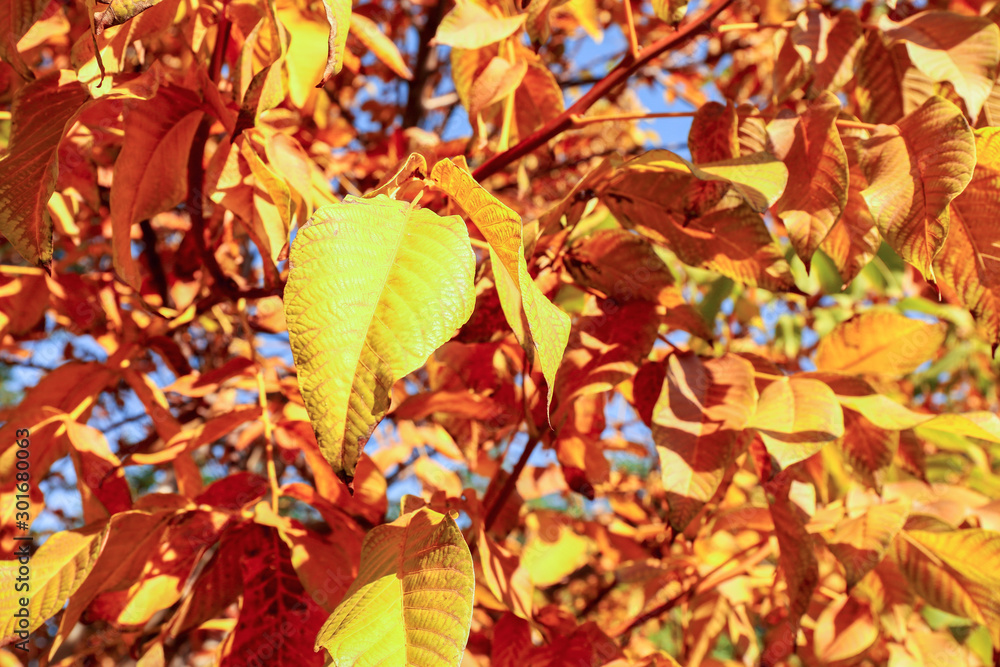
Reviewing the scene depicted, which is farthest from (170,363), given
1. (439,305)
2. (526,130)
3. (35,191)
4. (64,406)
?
(439,305)

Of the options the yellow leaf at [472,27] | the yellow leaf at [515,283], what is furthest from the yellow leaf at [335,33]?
the yellow leaf at [472,27]

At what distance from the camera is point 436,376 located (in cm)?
122

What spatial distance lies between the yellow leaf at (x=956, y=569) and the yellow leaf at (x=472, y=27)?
800 mm

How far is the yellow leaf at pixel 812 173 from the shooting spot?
0.70m

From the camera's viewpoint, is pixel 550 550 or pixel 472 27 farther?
pixel 550 550

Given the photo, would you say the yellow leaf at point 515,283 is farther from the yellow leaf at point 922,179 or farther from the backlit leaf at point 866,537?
the backlit leaf at point 866,537

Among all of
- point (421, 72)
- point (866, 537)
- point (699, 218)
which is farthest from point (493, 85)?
point (421, 72)

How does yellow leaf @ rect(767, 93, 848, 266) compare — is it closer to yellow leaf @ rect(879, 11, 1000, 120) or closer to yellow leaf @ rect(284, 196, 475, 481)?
yellow leaf @ rect(879, 11, 1000, 120)

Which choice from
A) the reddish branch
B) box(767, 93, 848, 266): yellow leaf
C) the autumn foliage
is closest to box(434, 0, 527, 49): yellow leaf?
the autumn foliage

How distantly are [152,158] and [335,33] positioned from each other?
32 centimetres

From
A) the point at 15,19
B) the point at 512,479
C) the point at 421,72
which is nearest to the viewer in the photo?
the point at 15,19

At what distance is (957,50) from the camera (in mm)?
814

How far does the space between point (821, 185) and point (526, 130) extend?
483 mm

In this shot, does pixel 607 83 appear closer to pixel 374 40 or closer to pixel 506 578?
pixel 374 40
